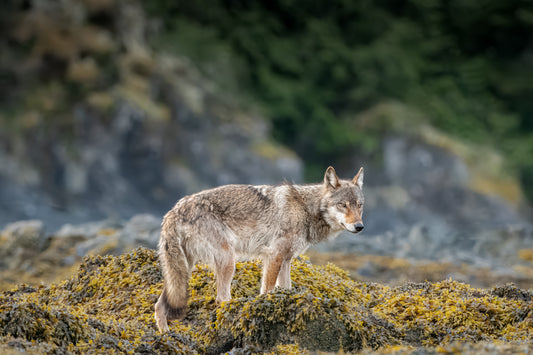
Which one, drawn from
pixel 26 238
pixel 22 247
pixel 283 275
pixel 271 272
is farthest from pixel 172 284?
pixel 22 247

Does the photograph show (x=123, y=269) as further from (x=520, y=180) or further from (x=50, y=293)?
(x=520, y=180)

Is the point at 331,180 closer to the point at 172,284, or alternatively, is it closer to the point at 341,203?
the point at 341,203

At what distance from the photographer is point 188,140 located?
104 feet

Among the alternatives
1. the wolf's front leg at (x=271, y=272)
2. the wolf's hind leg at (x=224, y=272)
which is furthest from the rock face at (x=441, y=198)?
the wolf's hind leg at (x=224, y=272)

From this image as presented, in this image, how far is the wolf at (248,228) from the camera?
7922 mm

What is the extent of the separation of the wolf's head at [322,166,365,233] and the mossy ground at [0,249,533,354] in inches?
43.2

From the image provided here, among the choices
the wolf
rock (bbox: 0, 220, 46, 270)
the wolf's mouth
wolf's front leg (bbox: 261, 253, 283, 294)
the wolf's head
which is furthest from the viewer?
rock (bbox: 0, 220, 46, 270)

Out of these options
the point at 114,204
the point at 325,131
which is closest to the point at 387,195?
the point at 325,131

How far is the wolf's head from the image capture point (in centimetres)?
860

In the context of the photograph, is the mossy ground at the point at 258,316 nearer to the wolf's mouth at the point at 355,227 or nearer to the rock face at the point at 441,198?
the wolf's mouth at the point at 355,227

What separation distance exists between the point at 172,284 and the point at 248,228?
4.78 feet

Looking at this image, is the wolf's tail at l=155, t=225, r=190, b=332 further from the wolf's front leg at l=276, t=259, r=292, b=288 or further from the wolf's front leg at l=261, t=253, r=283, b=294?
the wolf's front leg at l=276, t=259, r=292, b=288

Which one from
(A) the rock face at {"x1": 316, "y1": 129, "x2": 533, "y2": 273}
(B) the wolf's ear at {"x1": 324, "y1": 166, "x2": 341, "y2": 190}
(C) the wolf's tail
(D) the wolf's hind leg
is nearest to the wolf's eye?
(B) the wolf's ear at {"x1": 324, "y1": 166, "x2": 341, "y2": 190}

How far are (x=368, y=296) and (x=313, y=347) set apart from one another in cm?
289
